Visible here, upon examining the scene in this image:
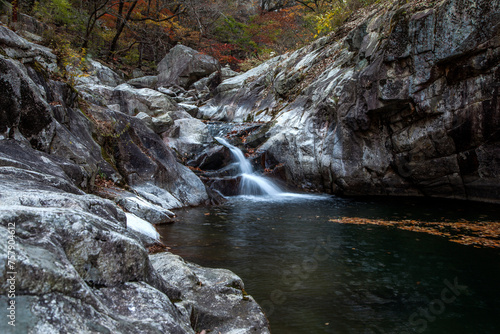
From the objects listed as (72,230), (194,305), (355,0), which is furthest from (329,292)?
(355,0)

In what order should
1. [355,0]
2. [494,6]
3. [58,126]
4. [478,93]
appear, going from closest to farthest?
[58,126] < [494,6] < [478,93] < [355,0]

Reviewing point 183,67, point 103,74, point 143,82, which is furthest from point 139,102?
point 183,67

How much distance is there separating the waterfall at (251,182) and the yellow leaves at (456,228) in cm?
483

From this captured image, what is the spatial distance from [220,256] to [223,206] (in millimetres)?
5289

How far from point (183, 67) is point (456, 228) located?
2268 centimetres

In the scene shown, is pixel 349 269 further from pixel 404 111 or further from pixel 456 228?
pixel 404 111

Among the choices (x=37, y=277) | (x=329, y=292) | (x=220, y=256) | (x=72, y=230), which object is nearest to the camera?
(x=37, y=277)

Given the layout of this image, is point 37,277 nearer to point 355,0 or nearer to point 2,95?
point 2,95

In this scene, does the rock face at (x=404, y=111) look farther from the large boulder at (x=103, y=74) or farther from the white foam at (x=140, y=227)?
the large boulder at (x=103, y=74)

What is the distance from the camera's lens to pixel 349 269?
514 cm

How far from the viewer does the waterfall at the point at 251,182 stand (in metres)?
13.3

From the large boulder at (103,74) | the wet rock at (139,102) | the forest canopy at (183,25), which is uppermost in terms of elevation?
the forest canopy at (183,25)

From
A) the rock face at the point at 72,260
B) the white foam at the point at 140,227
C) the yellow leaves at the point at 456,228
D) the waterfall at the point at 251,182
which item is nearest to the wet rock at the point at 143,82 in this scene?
the waterfall at the point at 251,182

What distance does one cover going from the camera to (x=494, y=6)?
28.3ft
